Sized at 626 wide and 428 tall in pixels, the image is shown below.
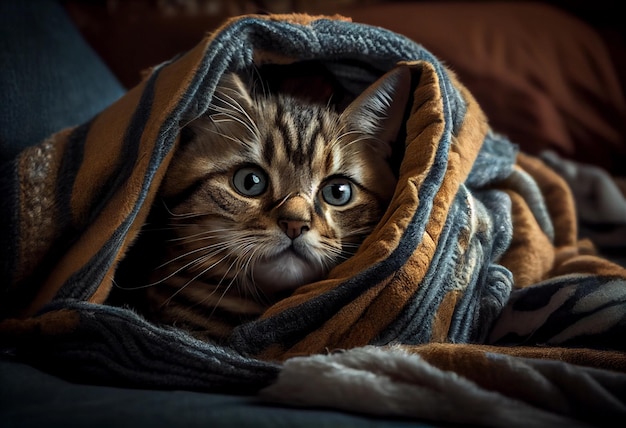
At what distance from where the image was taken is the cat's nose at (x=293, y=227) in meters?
0.81

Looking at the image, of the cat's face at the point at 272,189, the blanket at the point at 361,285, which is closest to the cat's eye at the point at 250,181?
the cat's face at the point at 272,189

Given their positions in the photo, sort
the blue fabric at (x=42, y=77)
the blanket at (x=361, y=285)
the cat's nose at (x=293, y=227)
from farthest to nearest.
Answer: the blue fabric at (x=42, y=77) → the cat's nose at (x=293, y=227) → the blanket at (x=361, y=285)

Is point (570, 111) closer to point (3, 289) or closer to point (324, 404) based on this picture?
point (324, 404)

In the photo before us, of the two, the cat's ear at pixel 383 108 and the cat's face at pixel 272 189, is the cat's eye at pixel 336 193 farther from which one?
the cat's ear at pixel 383 108

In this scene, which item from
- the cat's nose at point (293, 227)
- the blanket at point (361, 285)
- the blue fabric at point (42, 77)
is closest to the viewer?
the blanket at point (361, 285)

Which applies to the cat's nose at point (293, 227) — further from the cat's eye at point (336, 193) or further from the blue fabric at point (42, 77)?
the blue fabric at point (42, 77)

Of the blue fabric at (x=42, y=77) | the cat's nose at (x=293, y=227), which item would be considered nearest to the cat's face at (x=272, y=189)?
the cat's nose at (x=293, y=227)

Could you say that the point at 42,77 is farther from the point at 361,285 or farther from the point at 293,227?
the point at 361,285

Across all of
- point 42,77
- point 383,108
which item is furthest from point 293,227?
point 42,77

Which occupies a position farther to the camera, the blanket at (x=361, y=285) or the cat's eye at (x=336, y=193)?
the cat's eye at (x=336, y=193)

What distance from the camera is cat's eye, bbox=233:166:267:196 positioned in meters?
0.88

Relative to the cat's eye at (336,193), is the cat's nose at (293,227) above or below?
above

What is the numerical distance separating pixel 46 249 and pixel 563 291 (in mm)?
780

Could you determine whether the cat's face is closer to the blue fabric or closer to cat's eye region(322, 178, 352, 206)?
cat's eye region(322, 178, 352, 206)
